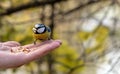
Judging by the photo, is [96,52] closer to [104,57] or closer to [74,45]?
[104,57]

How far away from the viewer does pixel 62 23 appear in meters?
2.54

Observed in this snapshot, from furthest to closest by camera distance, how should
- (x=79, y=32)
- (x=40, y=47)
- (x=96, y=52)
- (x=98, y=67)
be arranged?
(x=79, y=32) < (x=96, y=52) < (x=98, y=67) < (x=40, y=47)

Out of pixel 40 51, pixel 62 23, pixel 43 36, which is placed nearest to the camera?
pixel 40 51

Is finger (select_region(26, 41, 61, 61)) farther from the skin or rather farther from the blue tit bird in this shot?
the blue tit bird

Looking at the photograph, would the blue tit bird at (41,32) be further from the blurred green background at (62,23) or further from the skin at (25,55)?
the blurred green background at (62,23)

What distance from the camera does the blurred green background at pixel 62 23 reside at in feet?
7.46

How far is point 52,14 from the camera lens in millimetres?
2285

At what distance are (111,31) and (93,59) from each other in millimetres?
280

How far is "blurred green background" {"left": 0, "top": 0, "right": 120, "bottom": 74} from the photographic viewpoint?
2.27 m

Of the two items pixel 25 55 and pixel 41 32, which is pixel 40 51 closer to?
pixel 25 55

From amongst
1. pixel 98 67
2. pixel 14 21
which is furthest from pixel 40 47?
pixel 14 21

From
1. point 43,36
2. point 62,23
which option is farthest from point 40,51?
point 62,23

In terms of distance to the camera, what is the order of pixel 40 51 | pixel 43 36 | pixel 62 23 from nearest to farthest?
pixel 40 51 → pixel 43 36 → pixel 62 23

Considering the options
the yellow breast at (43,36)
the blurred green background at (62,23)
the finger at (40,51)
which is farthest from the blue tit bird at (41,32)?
the blurred green background at (62,23)
